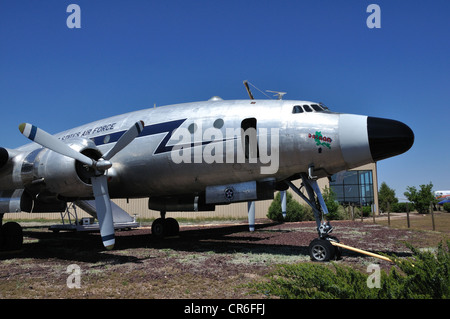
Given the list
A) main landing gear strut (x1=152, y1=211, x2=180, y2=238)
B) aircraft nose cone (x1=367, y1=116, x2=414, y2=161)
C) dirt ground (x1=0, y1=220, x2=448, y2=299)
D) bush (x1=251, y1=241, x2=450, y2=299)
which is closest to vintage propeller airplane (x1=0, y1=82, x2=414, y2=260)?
aircraft nose cone (x1=367, y1=116, x2=414, y2=161)

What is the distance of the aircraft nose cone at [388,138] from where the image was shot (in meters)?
8.44

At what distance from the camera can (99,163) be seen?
32.3ft

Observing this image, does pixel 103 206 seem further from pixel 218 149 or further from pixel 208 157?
pixel 218 149

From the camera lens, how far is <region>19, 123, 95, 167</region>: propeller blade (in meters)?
9.11

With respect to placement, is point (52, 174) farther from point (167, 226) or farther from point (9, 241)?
point (167, 226)

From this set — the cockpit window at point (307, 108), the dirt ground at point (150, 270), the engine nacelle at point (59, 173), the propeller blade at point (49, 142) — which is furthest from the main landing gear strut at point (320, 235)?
the engine nacelle at point (59, 173)

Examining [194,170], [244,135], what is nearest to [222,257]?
[194,170]

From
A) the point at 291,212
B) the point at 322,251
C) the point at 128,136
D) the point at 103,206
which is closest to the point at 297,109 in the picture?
the point at 322,251

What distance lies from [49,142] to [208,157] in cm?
443

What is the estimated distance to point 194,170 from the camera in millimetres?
10883

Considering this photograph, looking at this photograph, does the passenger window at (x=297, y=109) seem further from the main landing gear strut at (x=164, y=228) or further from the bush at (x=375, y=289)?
the main landing gear strut at (x=164, y=228)

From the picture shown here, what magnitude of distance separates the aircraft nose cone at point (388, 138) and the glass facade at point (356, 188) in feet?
127

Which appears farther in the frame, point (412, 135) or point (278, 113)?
point (278, 113)

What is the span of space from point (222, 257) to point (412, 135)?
19.1ft
